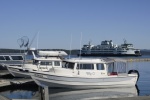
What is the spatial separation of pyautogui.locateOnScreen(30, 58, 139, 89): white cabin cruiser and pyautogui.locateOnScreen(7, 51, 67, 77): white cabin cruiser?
4.36 m

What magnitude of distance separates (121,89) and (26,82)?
30.8 ft

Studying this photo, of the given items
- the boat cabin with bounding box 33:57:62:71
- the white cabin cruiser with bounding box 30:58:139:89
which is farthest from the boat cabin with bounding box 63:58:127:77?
the boat cabin with bounding box 33:57:62:71

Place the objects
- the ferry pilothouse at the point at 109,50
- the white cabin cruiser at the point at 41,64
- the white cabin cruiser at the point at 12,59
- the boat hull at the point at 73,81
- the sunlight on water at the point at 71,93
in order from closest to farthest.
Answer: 1. the sunlight on water at the point at 71,93
2. the boat hull at the point at 73,81
3. the white cabin cruiser at the point at 41,64
4. the white cabin cruiser at the point at 12,59
5. the ferry pilothouse at the point at 109,50

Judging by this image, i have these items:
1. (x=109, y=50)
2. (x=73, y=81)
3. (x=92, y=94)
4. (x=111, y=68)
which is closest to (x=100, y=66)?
(x=111, y=68)

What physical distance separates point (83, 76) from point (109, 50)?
139 metres

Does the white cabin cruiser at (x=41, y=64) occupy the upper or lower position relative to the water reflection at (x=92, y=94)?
upper

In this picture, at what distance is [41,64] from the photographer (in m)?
34.8

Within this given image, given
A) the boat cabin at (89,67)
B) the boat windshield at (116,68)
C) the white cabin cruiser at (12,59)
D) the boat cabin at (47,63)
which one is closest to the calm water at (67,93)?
the boat cabin at (89,67)

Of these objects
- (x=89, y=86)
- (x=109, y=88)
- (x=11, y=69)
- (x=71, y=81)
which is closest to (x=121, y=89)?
(x=109, y=88)

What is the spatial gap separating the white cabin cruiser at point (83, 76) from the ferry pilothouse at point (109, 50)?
135m

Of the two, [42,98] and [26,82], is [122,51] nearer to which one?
[26,82]

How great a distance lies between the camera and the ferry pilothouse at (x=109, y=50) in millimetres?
164175

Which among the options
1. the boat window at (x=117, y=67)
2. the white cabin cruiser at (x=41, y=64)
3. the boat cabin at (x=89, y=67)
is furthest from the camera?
the white cabin cruiser at (x=41, y=64)

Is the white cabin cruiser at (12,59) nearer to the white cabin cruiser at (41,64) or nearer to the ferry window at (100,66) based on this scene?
the white cabin cruiser at (41,64)
